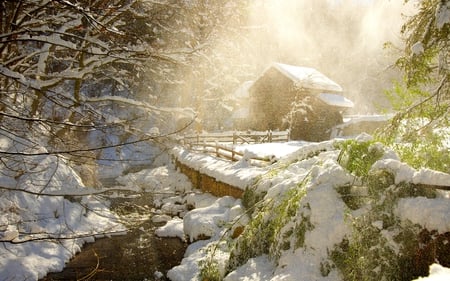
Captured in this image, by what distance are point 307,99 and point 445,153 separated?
2028 cm

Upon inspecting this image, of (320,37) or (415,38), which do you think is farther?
(320,37)

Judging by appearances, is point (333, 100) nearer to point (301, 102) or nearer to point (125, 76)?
point (301, 102)

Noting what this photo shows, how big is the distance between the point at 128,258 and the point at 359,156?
22.6 feet

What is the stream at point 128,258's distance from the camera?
26.1 feet

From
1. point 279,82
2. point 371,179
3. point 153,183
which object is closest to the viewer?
point 371,179

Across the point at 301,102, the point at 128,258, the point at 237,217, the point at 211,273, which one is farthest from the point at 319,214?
the point at 301,102

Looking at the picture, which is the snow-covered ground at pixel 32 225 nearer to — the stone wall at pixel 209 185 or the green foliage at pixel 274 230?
the green foliage at pixel 274 230

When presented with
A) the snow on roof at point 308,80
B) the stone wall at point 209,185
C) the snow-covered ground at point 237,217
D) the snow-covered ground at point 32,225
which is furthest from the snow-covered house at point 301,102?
the snow-covered ground at point 32,225

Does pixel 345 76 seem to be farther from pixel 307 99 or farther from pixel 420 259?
pixel 420 259

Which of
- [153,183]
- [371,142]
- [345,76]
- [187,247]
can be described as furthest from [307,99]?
[345,76]

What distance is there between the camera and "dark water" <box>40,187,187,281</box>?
795 cm

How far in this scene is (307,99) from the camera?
24.9m

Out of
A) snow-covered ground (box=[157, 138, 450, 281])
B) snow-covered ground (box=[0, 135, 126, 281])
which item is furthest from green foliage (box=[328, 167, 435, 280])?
snow-covered ground (box=[0, 135, 126, 281])

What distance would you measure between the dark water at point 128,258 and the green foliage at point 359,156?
14.9ft
